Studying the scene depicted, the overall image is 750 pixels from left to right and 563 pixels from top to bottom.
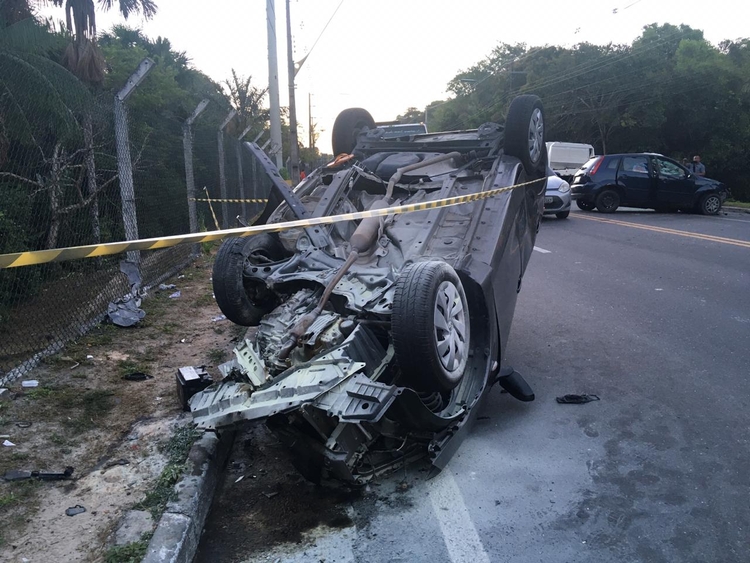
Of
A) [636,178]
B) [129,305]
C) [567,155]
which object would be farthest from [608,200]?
[129,305]

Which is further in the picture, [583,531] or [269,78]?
[269,78]

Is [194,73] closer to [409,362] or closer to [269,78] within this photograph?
[269,78]

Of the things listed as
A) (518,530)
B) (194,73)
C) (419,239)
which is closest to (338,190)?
(419,239)

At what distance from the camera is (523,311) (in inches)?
288

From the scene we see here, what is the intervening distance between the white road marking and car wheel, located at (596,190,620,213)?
49.3 feet

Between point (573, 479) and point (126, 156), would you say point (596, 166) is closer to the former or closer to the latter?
point (126, 156)

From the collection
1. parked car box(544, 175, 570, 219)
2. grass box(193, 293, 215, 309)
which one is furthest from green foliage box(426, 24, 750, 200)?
grass box(193, 293, 215, 309)

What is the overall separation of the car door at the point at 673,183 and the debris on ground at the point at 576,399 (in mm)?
13497

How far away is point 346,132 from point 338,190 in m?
1.89

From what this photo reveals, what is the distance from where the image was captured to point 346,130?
726 cm

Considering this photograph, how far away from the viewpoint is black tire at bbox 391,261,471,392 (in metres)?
3.47

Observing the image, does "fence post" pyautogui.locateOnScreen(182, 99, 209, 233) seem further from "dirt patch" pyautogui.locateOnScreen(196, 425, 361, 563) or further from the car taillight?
the car taillight

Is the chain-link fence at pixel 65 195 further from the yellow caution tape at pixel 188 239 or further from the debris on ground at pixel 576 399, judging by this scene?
the debris on ground at pixel 576 399

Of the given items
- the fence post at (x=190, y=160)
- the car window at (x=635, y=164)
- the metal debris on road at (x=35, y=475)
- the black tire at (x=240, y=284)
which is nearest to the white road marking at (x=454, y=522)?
the black tire at (x=240, y=284)
